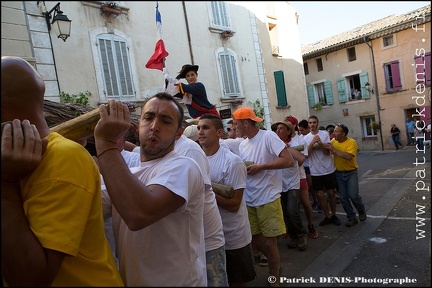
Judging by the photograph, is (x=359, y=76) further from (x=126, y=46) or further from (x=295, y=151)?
(x=295, y=151)

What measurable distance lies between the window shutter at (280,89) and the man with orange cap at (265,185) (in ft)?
36.4

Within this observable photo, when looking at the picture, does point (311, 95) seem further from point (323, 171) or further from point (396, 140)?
point (323, 171)

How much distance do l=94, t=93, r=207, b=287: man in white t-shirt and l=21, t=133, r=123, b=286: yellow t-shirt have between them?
0.36ft

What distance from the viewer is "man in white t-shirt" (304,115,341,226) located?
5.13 metres

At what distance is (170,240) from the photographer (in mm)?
1355

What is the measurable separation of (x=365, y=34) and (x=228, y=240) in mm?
18948

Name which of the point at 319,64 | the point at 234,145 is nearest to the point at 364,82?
the point at 319,64

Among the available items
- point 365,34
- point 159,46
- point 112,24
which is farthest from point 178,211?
point 365,34

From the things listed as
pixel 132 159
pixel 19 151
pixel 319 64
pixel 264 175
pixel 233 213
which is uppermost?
pixel 319 64

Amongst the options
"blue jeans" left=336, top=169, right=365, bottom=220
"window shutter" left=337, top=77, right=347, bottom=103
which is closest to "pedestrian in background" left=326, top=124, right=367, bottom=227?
"blue jeans" left=336, top=169, right=365, bottom=220

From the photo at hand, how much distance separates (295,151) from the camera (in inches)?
178

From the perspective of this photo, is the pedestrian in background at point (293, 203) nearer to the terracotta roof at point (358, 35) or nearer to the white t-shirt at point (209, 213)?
the white t-shirt at point (209, 213)

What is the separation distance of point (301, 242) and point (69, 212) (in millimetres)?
3806

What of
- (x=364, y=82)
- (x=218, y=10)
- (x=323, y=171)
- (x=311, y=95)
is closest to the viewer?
(x=218, y=10)
